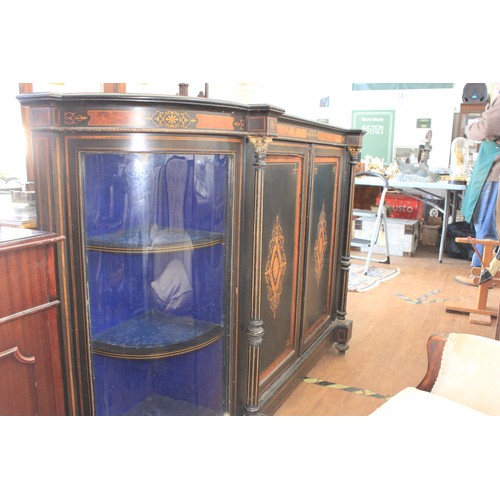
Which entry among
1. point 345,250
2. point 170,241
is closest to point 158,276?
point 170,241

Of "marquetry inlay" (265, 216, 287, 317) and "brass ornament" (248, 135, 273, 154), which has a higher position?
"brass ornament" (248, 135, 273, 154)

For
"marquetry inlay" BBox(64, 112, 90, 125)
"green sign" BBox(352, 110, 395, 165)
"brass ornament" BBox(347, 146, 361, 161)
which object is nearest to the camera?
"marquetry inlay" BBox(64, 112, 90, 125)

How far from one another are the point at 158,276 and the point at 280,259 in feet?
1.87

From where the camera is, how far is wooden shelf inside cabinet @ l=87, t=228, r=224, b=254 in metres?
1.52

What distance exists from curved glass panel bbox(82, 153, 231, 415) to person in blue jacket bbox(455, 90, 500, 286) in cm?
301

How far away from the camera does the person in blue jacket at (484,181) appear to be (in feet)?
12.7

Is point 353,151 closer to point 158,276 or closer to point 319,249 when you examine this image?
point 319,249

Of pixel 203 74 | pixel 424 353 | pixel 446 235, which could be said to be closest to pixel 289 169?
pixel 424 353

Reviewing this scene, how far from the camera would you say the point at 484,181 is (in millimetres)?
4109

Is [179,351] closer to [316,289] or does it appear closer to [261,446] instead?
[316,289]

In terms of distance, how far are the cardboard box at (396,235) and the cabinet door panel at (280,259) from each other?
327 centimetres

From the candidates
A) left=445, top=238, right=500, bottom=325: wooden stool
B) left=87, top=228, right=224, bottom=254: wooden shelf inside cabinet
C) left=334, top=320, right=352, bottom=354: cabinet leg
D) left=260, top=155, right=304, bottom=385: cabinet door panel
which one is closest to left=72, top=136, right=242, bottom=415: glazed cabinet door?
left=87, top=228, right=224, bottom=254: wooden shelf inside cabinet

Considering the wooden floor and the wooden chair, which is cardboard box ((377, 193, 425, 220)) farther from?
the wooden chair

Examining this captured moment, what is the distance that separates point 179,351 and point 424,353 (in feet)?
5.51
